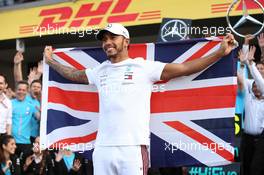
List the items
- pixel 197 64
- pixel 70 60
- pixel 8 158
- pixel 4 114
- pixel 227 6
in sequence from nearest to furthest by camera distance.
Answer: pixel 197 64 → pixel 70 60 → pixel 8 158 → pixel 4 114 → pixel 227 6

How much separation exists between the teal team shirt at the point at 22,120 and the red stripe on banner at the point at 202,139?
3.39 meters

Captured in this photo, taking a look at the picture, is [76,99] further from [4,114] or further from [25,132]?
[25,132]

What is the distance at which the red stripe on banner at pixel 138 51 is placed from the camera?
16.7 feet

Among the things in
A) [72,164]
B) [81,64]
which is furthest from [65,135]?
[72,164]

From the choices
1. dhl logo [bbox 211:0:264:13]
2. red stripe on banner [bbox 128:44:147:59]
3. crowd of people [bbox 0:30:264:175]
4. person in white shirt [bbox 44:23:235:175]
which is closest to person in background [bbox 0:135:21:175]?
crowd of people [bbox 0:30:264:175]

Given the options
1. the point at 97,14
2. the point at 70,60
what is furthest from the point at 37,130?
the point at 97,14

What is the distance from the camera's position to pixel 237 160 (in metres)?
6.79

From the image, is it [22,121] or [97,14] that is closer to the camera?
[22,121]

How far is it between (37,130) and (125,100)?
398cm

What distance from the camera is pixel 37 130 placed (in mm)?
7902

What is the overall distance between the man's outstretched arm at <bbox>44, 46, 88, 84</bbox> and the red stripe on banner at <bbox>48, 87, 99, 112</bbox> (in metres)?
0.26

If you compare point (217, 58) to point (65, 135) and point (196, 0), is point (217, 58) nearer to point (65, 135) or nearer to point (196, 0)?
point (65, 135)

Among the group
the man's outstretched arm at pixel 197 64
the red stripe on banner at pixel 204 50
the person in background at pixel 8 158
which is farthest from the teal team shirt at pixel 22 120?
the man's outstretched arm at pixel 197 64

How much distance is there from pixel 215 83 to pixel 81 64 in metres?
1.46
